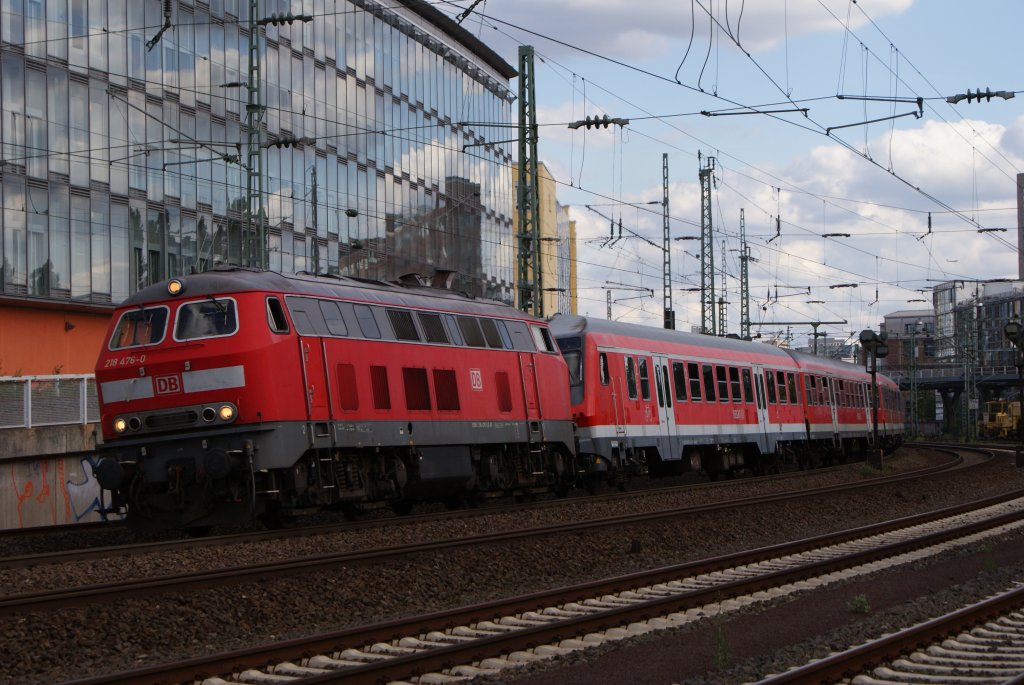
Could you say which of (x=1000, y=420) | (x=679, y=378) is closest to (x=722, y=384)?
(x=679, y=378)

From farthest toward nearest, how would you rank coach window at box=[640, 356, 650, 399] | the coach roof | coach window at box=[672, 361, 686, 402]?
coach window at box=[672, 361, 686, 402]
coach window at box=[640, 356, 650, 399]
the coach roof

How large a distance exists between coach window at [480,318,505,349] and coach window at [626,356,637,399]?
5899 mm

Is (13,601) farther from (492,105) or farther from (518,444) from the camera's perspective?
(492,105)

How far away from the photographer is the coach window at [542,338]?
26.3m

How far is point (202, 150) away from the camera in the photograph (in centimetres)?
4784

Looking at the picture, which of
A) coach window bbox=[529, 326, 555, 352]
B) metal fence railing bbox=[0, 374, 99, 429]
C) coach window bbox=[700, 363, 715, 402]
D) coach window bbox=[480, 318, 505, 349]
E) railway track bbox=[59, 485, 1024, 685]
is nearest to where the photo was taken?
railway track bbox=[59, 485, 1024, 685]

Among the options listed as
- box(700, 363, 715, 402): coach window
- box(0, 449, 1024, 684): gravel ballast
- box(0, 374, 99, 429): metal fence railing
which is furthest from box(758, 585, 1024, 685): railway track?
box(700, 363, 715, 402): coach window

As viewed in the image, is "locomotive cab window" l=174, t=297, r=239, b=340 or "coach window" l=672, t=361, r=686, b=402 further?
"coach window" l=672, t=361, r=686, b=402

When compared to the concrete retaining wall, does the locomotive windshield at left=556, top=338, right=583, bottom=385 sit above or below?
above

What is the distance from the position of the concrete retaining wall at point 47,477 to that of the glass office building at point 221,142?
8493 millimetres

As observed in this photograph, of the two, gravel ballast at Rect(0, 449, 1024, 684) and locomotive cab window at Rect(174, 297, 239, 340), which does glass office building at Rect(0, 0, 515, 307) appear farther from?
gravel ballast at Rect(0, 449, 1024, 684)

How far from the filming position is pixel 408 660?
10133 mm

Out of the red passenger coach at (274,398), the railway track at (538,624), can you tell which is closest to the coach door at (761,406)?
the red passenger coach at (274,398)

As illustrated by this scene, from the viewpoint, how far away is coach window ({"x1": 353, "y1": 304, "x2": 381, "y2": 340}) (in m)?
20.8
